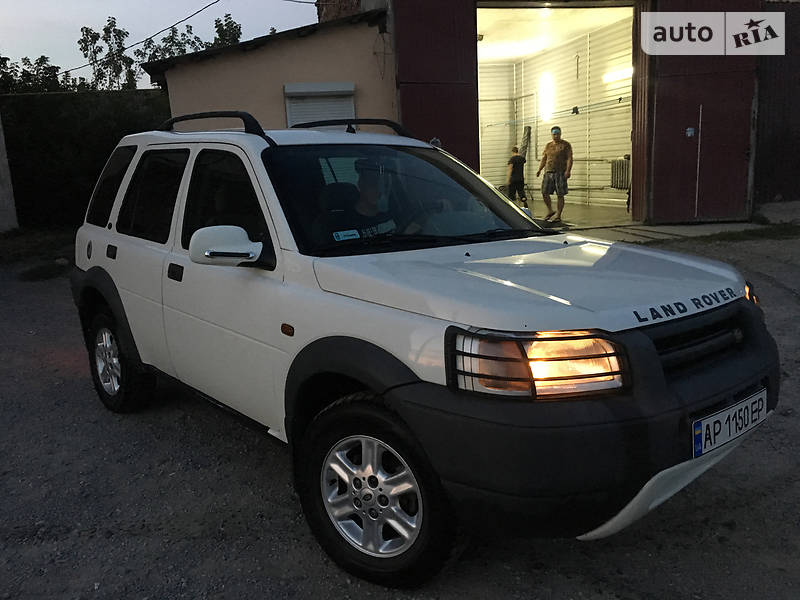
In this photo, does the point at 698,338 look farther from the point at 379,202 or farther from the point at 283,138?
the point at 283,138

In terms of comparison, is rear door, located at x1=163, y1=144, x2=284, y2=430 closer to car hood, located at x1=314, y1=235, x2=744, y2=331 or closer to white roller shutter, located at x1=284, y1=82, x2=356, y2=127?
car hood, located at x1=314, y1=235, x2=744, y2=331

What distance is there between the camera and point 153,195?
406 cm

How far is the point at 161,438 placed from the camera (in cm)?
430

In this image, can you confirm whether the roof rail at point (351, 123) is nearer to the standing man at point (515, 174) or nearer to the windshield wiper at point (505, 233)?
the windshield wiper at point (505, 233)

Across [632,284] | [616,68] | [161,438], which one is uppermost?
[616,68]

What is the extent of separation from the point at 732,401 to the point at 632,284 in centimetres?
54

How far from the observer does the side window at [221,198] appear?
325 cm

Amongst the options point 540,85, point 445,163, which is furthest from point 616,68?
point 445,163

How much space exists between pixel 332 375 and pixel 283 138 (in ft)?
4.57

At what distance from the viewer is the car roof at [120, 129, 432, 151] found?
340 cm

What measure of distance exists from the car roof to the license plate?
223 cm

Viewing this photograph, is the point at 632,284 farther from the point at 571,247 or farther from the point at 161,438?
the point at 161,438

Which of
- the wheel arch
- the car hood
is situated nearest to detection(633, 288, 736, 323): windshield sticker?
the car hood

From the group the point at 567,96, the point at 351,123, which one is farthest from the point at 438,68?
the point at 351,123
